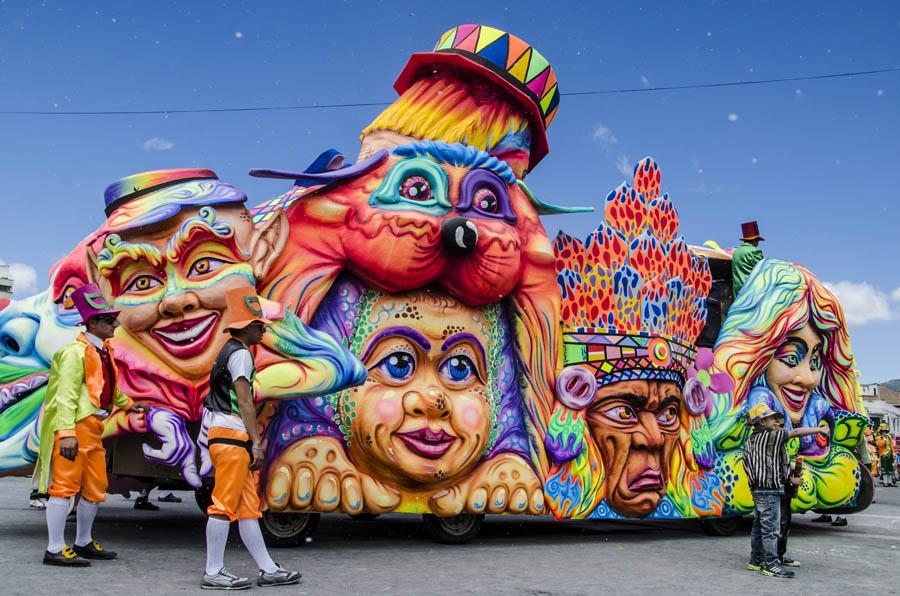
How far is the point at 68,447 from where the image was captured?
5.54 metres

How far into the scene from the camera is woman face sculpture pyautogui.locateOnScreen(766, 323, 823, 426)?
32.4ft

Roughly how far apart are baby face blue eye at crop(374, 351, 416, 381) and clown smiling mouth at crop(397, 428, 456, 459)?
513 mm

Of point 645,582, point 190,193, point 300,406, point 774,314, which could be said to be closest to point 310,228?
point 190,193

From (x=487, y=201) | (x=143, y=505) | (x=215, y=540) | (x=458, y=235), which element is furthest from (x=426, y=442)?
(x=143, y=505)

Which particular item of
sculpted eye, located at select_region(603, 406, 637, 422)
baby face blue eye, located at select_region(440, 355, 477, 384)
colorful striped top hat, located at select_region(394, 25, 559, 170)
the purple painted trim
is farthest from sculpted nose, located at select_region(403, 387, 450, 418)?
colorful striped top hat, located at select_region(394, 25, 559, 170)

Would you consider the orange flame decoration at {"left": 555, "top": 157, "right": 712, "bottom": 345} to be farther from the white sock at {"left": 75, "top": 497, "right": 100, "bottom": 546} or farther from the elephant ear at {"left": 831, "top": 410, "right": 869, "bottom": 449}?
the white sock at {"left": 75, "top": 497, "right": 100, "bottom": 546}

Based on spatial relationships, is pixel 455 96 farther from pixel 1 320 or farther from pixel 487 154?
pixel 1 320

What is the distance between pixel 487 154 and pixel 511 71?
0.93 metres

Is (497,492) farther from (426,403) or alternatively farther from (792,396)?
(792,396)

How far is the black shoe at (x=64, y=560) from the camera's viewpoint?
5531 millimetres

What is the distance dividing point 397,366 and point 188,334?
1.79m

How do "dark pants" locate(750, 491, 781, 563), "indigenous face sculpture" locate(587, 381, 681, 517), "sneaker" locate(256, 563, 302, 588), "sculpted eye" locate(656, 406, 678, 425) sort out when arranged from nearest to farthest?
"sneaker" locate(256, 563, 302, 588)
"dark pants" locate(750, 491, 781, 563)
"indigenous face sculpture" locate(587, 381, 681, 517)
"sculpted eye" locate(656, 406, 678, 425)

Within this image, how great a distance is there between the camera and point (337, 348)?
6852 mm

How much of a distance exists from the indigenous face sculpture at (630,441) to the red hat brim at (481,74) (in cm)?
263
